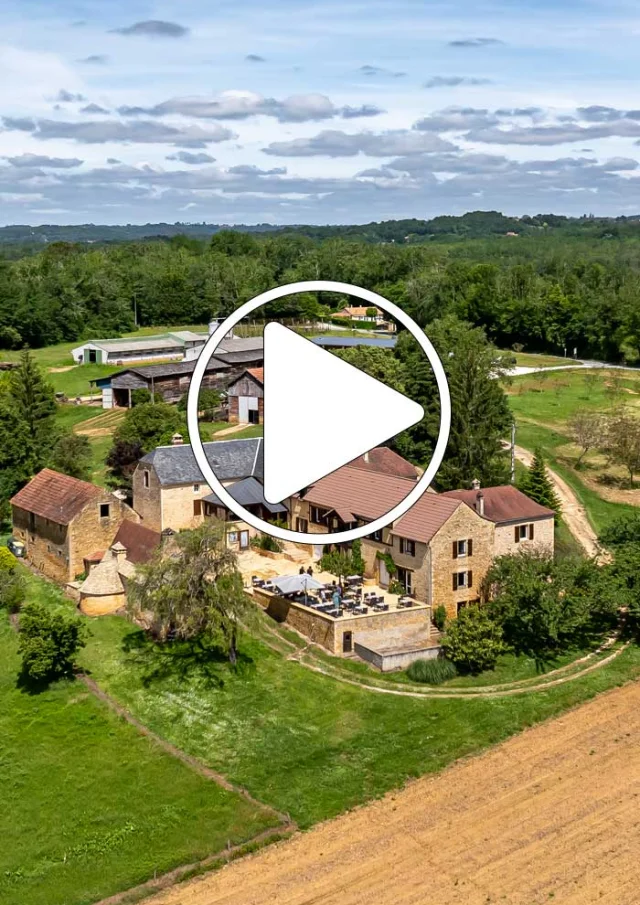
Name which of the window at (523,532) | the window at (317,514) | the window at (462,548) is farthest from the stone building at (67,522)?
the window at (523,532)

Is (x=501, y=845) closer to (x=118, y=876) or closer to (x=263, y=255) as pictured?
(x=118, y=876)

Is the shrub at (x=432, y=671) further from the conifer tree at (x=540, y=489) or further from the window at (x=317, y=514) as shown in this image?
the conifer tree at (x=540, y=489)

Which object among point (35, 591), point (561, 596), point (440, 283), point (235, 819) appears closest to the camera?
point (235, 819)

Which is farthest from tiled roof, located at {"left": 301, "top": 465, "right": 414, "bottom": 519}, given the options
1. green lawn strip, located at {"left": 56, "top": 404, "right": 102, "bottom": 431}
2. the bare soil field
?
green lawn strip, located at {"left": 56, "top": 404, "right": 102, "bottom": 431}

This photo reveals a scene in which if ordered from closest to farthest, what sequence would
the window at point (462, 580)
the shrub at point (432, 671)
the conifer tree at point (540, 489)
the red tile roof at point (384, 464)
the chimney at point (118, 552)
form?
the shrub at point (432, 671) < the window at point (462, 580) < the chimney at point (118, 552) < the red tile roof at point (384, 464) < the conifer tree at point (540, 489)

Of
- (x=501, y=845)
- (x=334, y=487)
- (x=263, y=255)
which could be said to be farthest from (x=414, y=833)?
(x=263, y=255)

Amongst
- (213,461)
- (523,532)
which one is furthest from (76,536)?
(523,532)

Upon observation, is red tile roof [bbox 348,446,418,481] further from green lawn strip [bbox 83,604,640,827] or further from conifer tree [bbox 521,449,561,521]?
green lawn strip [bbox 83,604,640,827]
